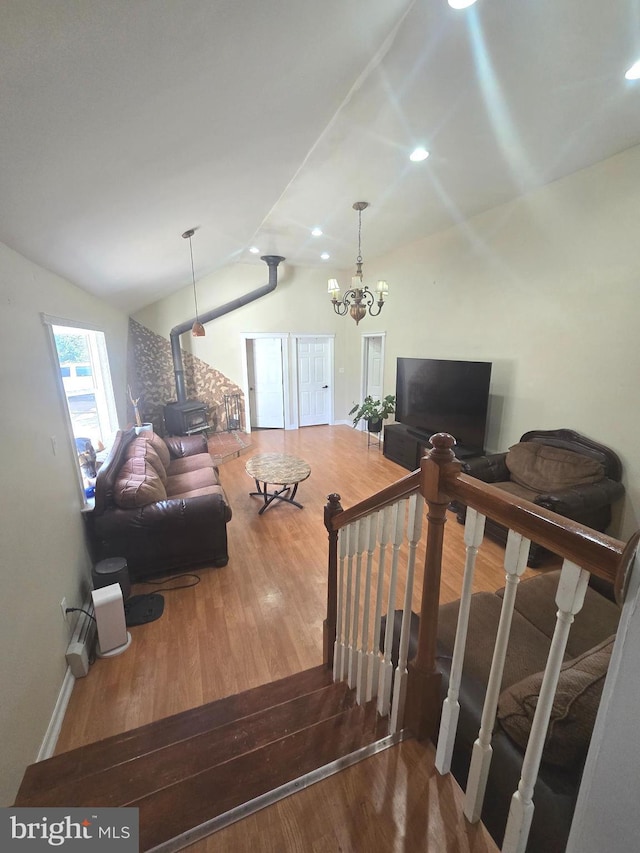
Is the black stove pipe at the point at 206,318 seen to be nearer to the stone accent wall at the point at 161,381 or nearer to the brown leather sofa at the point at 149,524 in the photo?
the stone accent wall at the point at 161,381

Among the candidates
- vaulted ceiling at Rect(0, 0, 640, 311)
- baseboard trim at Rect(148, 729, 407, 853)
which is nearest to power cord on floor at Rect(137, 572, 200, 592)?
baseboard trim at Rect(148, 729, 407, 853)

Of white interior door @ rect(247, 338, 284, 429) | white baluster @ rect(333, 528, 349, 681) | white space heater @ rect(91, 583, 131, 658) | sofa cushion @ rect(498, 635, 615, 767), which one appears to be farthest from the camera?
white interior door @ rect(247, 338, 284, 429)

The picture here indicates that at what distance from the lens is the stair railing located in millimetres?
618

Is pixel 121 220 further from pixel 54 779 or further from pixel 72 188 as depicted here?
pixel 54 779

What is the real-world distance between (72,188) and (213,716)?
8.57 feet

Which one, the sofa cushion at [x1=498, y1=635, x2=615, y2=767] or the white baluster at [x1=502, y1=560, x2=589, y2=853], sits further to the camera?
the sofa cushion at [x1=498, y1=635, x2=615, y2=767]

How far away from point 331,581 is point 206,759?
0.82 m

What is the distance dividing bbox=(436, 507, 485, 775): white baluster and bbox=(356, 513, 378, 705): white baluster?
14.8 inches

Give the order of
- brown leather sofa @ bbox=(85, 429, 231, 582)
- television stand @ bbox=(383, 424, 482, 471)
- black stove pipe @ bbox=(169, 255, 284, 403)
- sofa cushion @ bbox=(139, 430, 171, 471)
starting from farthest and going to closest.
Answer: black stove pipe @ bbox=(169, 255, 284, 403)
television stand @ bbox=(383, 424, 482, 471)
sofa cushion @ bbox=(139, 430, 171, 471)
brown leather sofa @ bbox=(85, 429, 231, 582)

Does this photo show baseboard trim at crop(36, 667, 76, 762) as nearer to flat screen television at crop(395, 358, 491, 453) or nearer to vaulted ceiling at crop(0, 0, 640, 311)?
vaulted ceiling at crop(0, 0, 640, 311)

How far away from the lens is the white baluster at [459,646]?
831 millimetres

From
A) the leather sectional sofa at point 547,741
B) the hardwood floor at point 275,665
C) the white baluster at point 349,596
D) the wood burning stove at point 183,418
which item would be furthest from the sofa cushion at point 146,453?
the leather sectional sofa at point 547,741

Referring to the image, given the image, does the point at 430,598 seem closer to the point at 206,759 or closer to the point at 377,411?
the point at 206,759

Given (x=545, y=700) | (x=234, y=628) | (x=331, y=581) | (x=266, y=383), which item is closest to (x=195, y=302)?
(x=266, y=383)
